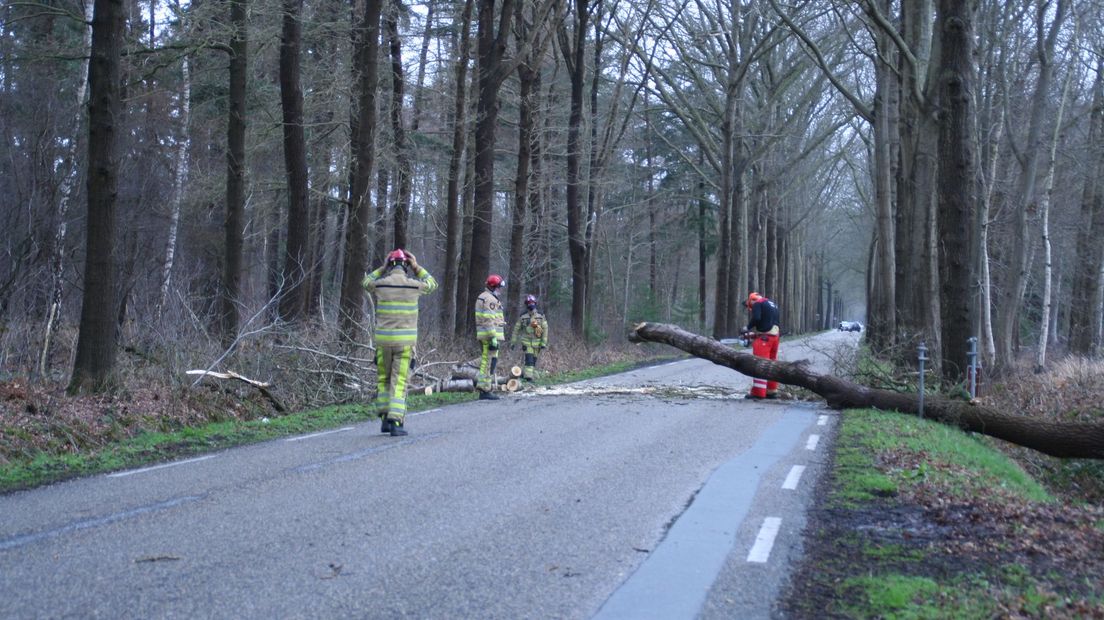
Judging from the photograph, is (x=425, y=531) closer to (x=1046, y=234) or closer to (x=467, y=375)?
(x=467, y=375)

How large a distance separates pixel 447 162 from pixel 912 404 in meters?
21.5

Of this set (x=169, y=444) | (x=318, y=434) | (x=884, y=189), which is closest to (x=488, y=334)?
(x=318, y=434)

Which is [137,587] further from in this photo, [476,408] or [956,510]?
[476,408]

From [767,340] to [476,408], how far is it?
5.86 metres

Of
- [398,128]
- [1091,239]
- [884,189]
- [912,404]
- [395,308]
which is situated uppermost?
[398,128]

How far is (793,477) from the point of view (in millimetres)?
9844

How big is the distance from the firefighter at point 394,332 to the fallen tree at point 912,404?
25.1 ft

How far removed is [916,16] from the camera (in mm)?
24562

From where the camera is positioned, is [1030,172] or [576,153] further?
[576,153]

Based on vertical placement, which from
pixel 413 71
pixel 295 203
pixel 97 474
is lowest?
pixel 97 474

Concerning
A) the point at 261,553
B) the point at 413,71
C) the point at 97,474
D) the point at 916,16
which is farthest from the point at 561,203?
the point at 261,553

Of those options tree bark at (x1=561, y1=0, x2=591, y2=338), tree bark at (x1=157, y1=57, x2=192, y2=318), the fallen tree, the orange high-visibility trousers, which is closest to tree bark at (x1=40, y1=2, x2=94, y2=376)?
tree bark at (x1=157, y1=57, x2=192, y2=318)

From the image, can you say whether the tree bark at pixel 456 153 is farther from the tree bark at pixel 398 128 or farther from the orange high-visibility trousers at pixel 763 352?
the orange high-visibility trousers at pixel 763 352

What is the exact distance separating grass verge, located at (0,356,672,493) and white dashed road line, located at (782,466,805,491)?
6.36m
